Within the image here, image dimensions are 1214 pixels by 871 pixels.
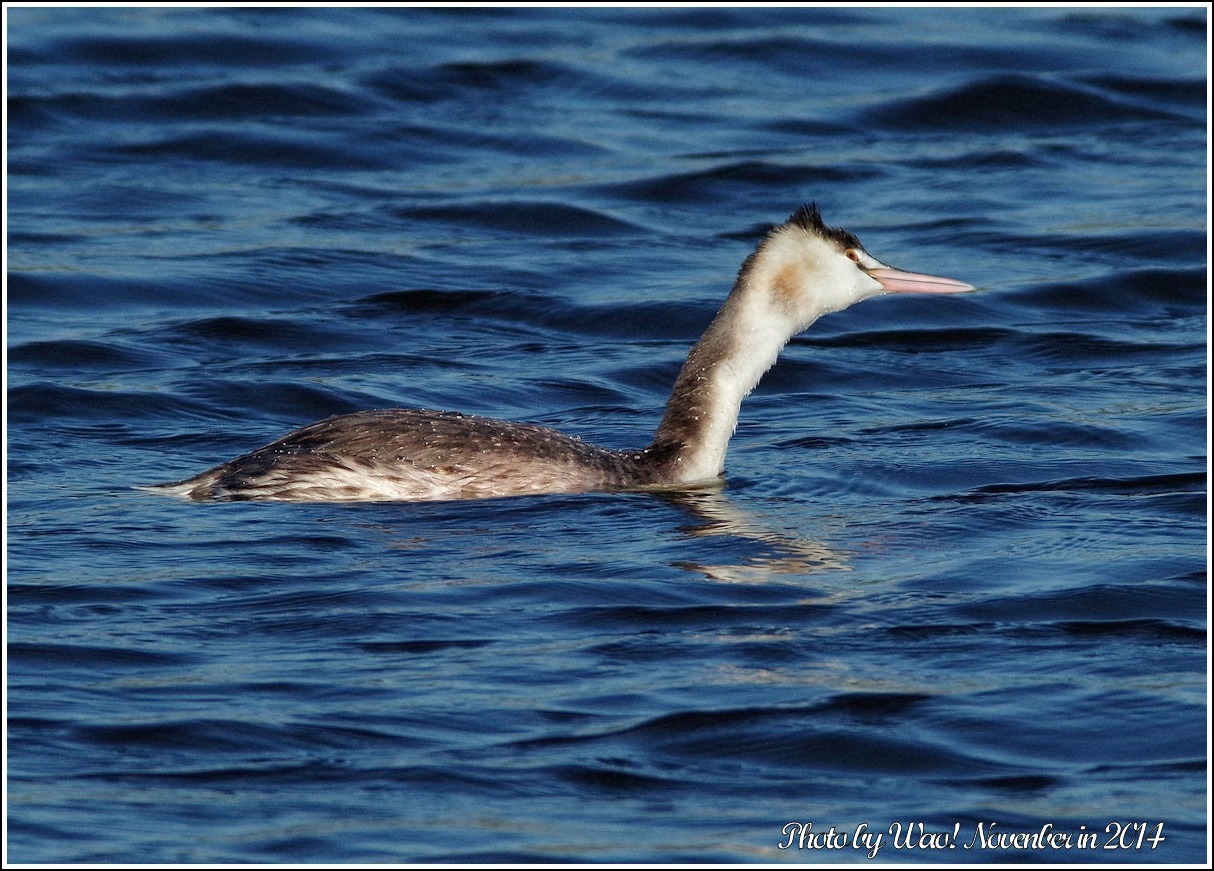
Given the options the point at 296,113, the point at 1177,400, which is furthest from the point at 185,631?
A: the point at 296,113

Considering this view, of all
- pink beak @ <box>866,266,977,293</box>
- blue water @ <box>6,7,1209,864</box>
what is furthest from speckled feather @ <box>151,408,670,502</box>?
pink beak @ <box>866,266,977,293</box>

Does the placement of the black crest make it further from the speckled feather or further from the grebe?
the speckled feather

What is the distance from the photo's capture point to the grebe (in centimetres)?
866

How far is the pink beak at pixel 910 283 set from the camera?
9508 millimetres

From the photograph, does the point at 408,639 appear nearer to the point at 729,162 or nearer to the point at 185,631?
the point at 185,631

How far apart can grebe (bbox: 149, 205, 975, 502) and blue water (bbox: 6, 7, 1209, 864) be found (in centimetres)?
13

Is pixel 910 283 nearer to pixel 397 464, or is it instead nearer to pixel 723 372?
pixel 723 372

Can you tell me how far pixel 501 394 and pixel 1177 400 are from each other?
3460 mm

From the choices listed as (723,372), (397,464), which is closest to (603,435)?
(723,372)

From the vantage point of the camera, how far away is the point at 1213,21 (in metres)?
18.7

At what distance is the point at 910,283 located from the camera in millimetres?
9531

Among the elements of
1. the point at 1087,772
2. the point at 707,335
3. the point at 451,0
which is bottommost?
the point at 1087,772

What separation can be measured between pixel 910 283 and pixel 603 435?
5.84 ft

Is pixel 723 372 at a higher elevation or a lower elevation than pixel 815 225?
lower
